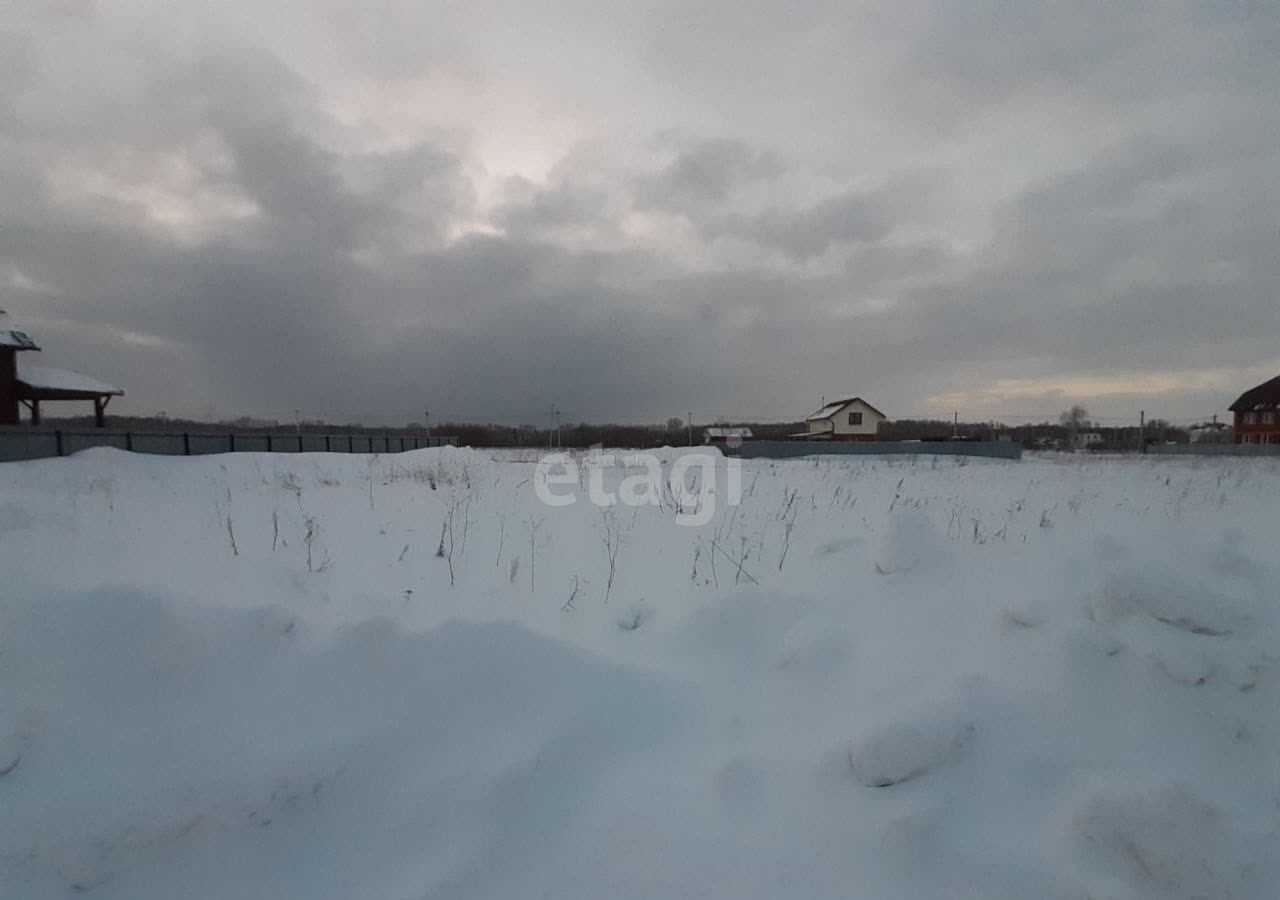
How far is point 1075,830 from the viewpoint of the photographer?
1.96 metres

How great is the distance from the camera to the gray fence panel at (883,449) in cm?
2308

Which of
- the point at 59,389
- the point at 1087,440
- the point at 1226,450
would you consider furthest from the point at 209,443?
the point at 1087,440

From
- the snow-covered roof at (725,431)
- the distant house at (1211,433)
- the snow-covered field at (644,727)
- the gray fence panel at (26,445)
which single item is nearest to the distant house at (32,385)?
the gray fence panel at (26,445)

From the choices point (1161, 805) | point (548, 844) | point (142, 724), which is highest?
point (142, 724)

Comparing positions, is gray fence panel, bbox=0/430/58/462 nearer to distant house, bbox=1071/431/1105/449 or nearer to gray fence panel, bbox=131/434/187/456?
gray fence panel, bbox=131/434/187/456

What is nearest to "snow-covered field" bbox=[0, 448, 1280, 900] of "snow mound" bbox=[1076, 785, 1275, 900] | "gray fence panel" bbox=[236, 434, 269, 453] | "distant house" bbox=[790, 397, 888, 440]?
"snow mound" bbox=[1076, 785, 1275, 900]

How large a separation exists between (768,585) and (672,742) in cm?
142

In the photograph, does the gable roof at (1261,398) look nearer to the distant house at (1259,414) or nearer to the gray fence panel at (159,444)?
the distant house at (1259,414)

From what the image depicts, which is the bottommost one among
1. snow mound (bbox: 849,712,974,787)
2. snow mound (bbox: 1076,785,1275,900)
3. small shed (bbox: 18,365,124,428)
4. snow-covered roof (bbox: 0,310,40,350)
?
snow mound (bbox: 1076,785,1275,900)

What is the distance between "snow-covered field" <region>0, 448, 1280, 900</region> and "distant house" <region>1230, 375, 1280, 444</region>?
4284cm

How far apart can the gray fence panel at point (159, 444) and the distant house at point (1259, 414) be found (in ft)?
163

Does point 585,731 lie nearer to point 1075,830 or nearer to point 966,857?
point 966,857

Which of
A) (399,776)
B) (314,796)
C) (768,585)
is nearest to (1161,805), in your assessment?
(768,585)

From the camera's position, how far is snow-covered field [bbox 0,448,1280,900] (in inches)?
75.1
